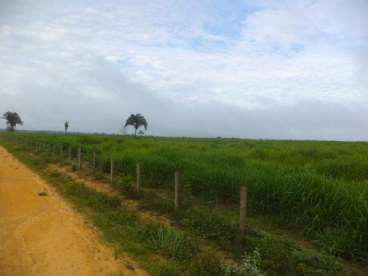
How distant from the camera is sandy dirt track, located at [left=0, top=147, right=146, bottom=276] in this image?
493 centimetres

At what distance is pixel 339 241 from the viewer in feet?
17.3

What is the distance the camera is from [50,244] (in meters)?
5.98

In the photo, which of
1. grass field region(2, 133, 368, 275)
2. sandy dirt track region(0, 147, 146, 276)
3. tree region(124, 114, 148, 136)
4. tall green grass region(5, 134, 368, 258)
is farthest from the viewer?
tree region(124, 114, 148, 136)

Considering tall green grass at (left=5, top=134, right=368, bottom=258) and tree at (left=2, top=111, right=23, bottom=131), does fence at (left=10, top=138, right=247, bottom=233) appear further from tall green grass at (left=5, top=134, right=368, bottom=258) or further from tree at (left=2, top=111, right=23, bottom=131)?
tree at (left=2, top=111, right=23, bottom=131)

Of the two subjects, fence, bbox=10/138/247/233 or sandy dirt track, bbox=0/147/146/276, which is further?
fence, bbox=10/138/247/233

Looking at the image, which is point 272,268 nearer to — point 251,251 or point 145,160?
point 251,251

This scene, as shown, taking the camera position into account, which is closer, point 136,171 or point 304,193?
point 304,193

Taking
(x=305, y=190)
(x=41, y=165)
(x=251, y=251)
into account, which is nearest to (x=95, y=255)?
(x=251, y=251)

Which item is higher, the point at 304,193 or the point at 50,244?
the point at 304,193

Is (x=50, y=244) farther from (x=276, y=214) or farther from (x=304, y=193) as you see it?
(x=304, y=193)

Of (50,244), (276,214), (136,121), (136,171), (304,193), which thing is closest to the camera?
(50,244)

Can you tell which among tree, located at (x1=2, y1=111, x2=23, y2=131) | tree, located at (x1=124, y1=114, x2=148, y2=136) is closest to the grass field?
tree, located at (x1=124, y1=114, x2=148, y2=136)

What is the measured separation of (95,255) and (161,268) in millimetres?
1343

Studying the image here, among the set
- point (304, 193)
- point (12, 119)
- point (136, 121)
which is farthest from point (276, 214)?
point (12, 119)
